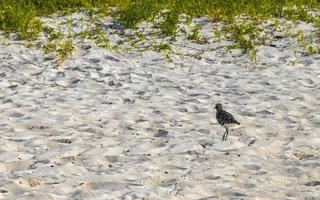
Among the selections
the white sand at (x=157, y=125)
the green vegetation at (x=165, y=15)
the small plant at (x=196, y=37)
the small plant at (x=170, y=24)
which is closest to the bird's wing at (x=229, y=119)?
the white sand at (x=157, y=125)

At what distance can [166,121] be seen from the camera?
8.80 m

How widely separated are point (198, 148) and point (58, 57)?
6.20 metres

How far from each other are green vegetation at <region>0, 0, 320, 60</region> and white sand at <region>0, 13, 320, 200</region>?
59cm

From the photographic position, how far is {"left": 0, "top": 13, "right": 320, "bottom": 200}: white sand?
619 centimetres

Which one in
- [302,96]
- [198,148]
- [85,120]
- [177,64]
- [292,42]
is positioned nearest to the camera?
[198,148]

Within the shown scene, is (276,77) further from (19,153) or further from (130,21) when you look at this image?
(19,153)

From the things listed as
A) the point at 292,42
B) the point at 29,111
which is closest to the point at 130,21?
the point at 292,42

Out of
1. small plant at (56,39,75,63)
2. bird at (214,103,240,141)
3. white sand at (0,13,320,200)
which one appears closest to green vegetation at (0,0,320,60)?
small plant at (56,39,75,63)

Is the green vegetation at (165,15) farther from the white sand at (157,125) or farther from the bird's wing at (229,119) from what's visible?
the bird's wing at (229,119)

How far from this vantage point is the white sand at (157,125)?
6188 mm

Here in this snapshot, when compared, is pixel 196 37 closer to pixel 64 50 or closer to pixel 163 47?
pixel 163 47

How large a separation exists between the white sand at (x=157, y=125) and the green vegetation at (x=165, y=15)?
0.59m

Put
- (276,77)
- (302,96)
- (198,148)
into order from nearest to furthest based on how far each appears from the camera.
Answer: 1. (198,148)
2. (302,96)
3. (276,77)

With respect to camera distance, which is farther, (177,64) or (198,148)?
(177,64)
